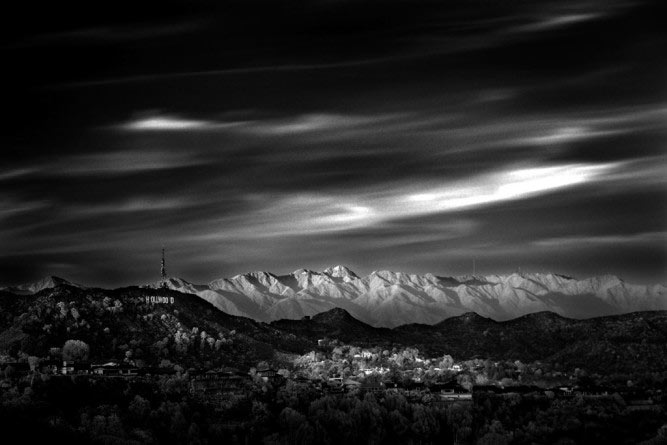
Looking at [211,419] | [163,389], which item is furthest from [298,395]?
[211,419]

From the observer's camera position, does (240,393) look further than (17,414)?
Yes

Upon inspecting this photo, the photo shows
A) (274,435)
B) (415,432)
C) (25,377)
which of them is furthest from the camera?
(25,377)

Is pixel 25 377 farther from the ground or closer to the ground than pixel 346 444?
farther from the ground

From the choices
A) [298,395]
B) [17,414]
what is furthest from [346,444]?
[17,414]

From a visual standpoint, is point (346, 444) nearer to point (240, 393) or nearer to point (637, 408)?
point (240, 393)

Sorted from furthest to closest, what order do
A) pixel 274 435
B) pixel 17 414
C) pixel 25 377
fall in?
pixel 25 377 < pixel 274 435 < pixel 17 414

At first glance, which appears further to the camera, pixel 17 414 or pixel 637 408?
pixel 637 408

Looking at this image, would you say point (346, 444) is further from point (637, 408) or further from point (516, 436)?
point (637, 408)

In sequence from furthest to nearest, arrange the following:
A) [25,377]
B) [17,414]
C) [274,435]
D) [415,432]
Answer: [25,377] < [415,432] < [274,435] < [17,414]

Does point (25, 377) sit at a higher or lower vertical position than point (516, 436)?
higher
